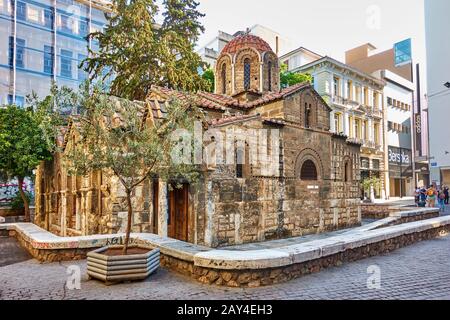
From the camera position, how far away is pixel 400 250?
9.18 metres

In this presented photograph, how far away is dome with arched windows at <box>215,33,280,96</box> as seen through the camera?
17.2 m

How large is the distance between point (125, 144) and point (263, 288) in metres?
3.76

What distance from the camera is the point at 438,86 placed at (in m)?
32.1

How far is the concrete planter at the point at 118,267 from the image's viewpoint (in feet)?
19.1

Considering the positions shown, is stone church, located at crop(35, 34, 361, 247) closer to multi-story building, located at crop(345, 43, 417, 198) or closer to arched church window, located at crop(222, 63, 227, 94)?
arched church window, located at crop(222, 63, 227, 94)

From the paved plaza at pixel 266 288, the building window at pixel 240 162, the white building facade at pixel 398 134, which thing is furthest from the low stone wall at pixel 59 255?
the white building facade at pixel 398 134

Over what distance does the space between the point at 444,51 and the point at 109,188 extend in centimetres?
3476

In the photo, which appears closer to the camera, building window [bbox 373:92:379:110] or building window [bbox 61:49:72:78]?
building window [bbox 61:49:72:78]

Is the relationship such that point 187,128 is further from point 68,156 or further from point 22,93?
point 22,93

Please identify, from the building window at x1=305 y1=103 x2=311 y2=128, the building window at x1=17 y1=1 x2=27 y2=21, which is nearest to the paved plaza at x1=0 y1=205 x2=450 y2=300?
the building window at x1=305 y1=103 x2=311 y2=128

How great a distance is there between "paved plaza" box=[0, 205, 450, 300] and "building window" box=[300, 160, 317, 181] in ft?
23.1

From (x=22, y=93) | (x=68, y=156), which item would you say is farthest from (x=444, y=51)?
(x=22, y=93)

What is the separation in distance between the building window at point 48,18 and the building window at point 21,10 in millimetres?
1823

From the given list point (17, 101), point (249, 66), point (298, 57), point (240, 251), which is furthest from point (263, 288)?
point (298, 57)
